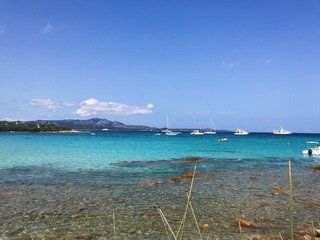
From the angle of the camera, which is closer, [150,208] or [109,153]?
[150,208]

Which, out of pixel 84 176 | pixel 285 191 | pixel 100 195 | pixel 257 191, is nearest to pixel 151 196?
pixel 100 195

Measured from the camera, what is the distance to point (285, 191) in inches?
890

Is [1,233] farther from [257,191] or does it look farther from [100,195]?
[257,191]

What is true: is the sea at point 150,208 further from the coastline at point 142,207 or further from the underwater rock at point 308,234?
the underwater rock at point 308,234

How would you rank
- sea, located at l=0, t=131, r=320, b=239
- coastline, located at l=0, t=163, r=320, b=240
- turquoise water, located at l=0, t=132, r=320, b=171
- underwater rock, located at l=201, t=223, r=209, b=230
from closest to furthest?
sea, located at l=0, t=131, r=320, b=239
coastline, located at l=0, t=163, r=320, b=240
underwater rock, located at l=201, t=223, r=209, b=230
turquoise water, located at l=0, t=132, r=320, b=171

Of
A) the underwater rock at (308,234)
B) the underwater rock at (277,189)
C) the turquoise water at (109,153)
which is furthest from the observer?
the turquoise water at (109,153)

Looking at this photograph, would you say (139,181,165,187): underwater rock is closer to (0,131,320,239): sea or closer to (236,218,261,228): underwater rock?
(0,131,320,239): sea

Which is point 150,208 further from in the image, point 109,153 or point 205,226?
point 109,153

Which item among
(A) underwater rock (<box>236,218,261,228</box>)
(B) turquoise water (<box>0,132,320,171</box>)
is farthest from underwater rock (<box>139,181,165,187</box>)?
(B) turquoise water (<box>0,132,320,171</box>)

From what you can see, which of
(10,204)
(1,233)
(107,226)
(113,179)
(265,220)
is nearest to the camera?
(1,233)

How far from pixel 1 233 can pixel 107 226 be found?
394 cm

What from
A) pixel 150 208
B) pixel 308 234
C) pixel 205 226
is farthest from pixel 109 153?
pixel 308 234

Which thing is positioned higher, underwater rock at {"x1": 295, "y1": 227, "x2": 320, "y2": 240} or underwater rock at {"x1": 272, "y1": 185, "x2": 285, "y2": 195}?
underwater rock at {"x1": 295, "y1": 227, "x2": 320, "y2": 240}

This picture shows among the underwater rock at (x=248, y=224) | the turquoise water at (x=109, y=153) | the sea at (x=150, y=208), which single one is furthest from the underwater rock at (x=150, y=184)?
the turquoise water at (x=109, y=153)
